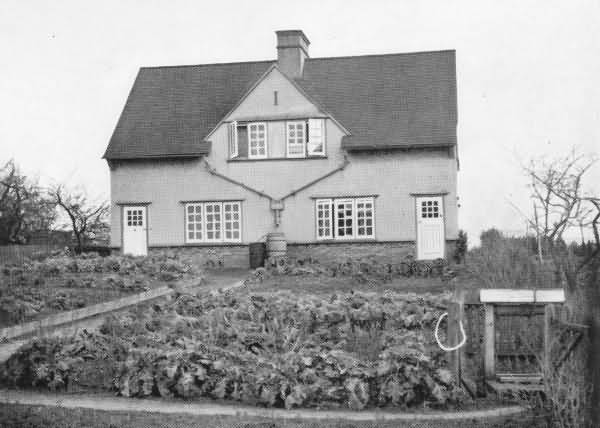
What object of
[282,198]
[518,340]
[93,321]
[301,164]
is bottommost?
[93,321]

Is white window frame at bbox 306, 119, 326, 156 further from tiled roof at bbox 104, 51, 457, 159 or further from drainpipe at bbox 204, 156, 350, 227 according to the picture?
drainpipe at bbox 204, 156, 350, 227

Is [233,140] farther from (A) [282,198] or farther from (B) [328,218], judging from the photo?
(B) [328,218]

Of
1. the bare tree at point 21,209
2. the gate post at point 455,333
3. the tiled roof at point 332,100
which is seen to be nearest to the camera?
the gate post at point 455,333

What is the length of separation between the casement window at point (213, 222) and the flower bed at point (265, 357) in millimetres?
18465

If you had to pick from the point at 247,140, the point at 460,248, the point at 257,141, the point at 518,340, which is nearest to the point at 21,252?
the point at 247,140

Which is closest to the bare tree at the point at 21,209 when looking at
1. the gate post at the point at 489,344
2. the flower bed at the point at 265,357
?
the flower bed at the point at 265,357

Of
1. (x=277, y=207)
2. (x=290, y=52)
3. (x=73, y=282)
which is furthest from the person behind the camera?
(x=290, y=52)

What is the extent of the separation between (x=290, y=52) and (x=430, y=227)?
8.84 m

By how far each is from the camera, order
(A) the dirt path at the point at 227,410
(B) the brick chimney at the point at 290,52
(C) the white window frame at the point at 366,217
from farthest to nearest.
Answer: (B) the brick chimney at the point at 290,52, (C) the white window frame at the point at 366,217, (A) the dirt path at the point at 227,410

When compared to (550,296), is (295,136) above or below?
above

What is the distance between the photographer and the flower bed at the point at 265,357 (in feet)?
29.6

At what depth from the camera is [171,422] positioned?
8.26 metres

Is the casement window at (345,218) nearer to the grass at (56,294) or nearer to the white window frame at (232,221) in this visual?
the white window frame at (232,221)

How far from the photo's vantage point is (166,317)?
41.4 ft
